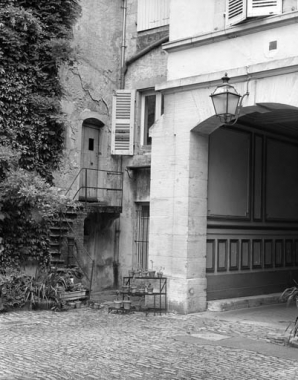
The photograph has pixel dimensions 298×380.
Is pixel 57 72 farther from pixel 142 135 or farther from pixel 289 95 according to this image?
pixel 289 95

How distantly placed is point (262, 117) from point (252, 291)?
4045 mm

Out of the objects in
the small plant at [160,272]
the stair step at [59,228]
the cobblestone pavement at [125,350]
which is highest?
the stair step at [59,228]

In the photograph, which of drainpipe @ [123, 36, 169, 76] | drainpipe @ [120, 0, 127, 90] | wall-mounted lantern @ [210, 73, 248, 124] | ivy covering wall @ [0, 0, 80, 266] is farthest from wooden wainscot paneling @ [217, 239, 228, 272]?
drainpipe @ [120, 0, 127, 90]

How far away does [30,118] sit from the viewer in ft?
47.2

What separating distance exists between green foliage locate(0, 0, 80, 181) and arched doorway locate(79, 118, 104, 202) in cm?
124

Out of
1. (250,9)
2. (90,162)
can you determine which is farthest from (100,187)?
(250,9)

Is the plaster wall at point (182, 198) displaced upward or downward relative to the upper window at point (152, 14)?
downward

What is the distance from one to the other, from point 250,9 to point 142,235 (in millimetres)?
7139

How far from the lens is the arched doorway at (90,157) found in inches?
634

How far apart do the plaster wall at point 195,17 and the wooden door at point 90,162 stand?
4624 mm

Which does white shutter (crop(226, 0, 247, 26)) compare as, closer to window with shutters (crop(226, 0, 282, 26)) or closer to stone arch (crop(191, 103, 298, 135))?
window with shutters (crop(226, 0, 282, 26))

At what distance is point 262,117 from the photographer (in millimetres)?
13711

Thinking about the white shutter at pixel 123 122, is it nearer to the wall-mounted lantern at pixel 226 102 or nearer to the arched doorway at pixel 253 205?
the arched doorway at pixel 253 205

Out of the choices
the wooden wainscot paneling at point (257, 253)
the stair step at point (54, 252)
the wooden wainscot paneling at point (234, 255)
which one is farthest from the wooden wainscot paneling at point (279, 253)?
the stair step at point (54, 252)
